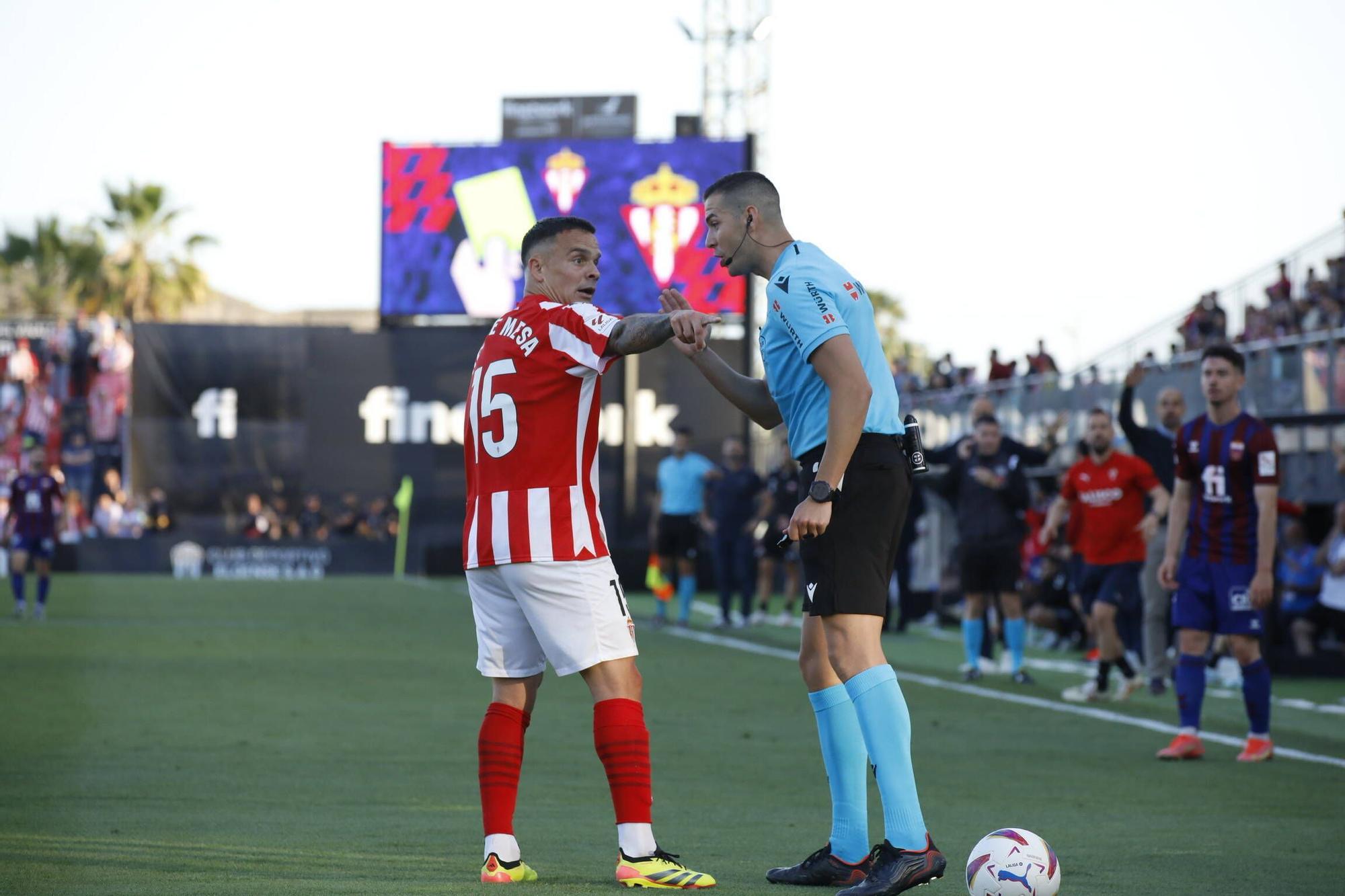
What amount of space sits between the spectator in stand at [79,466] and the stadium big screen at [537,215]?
9289 millimetres

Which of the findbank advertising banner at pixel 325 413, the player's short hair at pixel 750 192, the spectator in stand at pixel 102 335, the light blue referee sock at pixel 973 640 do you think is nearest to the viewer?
the player's short hair at pixel 750 192

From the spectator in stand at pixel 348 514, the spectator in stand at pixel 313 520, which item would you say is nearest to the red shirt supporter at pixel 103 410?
the spectator in stand at pixel 313 520

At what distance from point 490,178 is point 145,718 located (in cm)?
2091

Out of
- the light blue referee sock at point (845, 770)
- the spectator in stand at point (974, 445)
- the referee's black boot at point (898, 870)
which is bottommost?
the referee's black boot at point (898, 870)

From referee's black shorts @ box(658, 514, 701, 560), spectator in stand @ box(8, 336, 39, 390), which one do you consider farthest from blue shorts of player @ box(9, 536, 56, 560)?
spectator in stand @ box(8, 336, 39, 390)

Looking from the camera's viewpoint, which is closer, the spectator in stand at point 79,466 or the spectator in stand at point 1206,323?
the spectator in stand at point 1206,323

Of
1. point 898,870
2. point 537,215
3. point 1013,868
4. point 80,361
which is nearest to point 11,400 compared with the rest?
point 80,361

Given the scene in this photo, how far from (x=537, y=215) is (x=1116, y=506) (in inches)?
737

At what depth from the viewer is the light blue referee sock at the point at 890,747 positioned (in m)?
5.08

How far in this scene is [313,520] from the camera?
3462cm

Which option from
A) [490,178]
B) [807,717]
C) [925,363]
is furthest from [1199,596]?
[925,363]

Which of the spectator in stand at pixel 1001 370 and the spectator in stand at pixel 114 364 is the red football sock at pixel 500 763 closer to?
the spectator in stand at pixel 1001 370

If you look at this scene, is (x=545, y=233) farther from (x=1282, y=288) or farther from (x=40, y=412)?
(x=40, y=412)

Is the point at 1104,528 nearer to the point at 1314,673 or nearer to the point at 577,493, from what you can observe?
the point at 1314,673
